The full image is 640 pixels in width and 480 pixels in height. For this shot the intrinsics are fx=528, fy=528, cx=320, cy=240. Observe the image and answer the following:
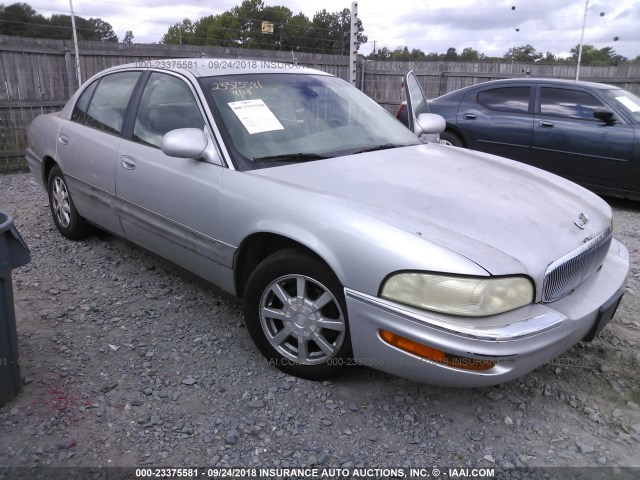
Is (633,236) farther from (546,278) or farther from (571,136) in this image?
(546,278)

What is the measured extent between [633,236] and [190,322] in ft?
14.2

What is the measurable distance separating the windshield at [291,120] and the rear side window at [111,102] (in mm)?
933

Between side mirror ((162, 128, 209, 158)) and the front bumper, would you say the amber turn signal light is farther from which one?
side mirror ((162, 128, 209, 158))

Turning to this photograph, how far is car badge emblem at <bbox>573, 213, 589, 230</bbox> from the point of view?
266 centimetres

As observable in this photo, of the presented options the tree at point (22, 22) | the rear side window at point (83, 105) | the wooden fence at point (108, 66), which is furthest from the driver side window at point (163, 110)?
the tree at point (22, 22)

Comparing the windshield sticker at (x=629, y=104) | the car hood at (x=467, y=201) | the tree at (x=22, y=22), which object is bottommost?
the car hood at (x=467, y=201)

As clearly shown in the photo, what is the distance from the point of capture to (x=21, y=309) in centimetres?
352

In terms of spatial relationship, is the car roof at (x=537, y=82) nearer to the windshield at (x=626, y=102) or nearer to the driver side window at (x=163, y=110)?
the windshield at (x=626, y=102)

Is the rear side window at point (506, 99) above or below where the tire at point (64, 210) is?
above

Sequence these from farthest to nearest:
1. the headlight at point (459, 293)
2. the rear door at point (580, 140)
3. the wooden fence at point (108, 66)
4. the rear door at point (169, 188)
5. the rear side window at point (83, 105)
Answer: the wooden fence at point (108, 66)
the rear door at point (580, 140)
the rear side window at point (83, 105)
the rear door at point (169, 188)
the headlight at point (459, 293)

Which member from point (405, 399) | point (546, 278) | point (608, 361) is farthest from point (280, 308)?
point (608, 361)

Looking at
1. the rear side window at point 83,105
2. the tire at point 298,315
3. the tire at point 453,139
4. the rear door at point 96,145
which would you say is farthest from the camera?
the tire at point 453,139

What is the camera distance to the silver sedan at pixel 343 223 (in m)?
2.16

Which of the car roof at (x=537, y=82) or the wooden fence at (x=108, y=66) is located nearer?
the car roof at (x=537, y=82)
